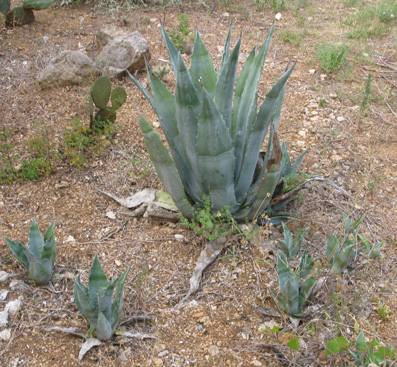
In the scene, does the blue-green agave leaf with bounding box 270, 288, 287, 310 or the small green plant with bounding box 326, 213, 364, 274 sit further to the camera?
the small green plant with bounding box 326, 213, 364, 274

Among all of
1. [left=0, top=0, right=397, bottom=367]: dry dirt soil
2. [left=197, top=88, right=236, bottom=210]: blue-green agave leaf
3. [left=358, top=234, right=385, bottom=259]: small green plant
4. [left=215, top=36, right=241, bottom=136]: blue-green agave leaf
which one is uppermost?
[left=215, top=36, right=241, bottom=136]: blue-green agave leaf

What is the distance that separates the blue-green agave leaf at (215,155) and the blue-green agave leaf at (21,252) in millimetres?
1064

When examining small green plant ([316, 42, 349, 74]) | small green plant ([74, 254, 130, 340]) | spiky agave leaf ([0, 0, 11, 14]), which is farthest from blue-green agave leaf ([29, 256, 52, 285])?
spiky agave leaf ([0, 0, 11, 14])

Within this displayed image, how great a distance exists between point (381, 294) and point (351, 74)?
290cm

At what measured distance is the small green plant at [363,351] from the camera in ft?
5.90

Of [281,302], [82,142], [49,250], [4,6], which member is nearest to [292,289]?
[281,302]

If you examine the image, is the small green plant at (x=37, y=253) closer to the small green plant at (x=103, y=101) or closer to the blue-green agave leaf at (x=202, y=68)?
the blue-green agave leaf at (x=202, y=68)

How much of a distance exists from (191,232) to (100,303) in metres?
0.94

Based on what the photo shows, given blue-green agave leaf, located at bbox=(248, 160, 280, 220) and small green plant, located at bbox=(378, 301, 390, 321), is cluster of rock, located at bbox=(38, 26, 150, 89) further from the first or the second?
small green plant, located at bbox=(378, 301, 390, 321)

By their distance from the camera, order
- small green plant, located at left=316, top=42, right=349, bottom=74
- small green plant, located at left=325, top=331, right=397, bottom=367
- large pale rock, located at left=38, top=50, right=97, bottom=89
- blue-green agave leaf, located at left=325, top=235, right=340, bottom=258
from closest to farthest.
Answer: small green plant, located at left=325, top=331, right=397, bottom=367
blue-green agave leaf, located at left=325, top=235, right=340, bottom=258
large pale rock, located at left=38, top=50, right=97, bottom=89
small green plant, located at left=316, top=42, right=349, bottom=74

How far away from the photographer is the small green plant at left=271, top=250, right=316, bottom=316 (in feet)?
6.94

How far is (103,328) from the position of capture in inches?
80.6

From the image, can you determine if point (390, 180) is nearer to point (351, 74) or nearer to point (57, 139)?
point (351, 74)

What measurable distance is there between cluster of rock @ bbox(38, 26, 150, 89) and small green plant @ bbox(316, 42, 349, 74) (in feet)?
6.15
